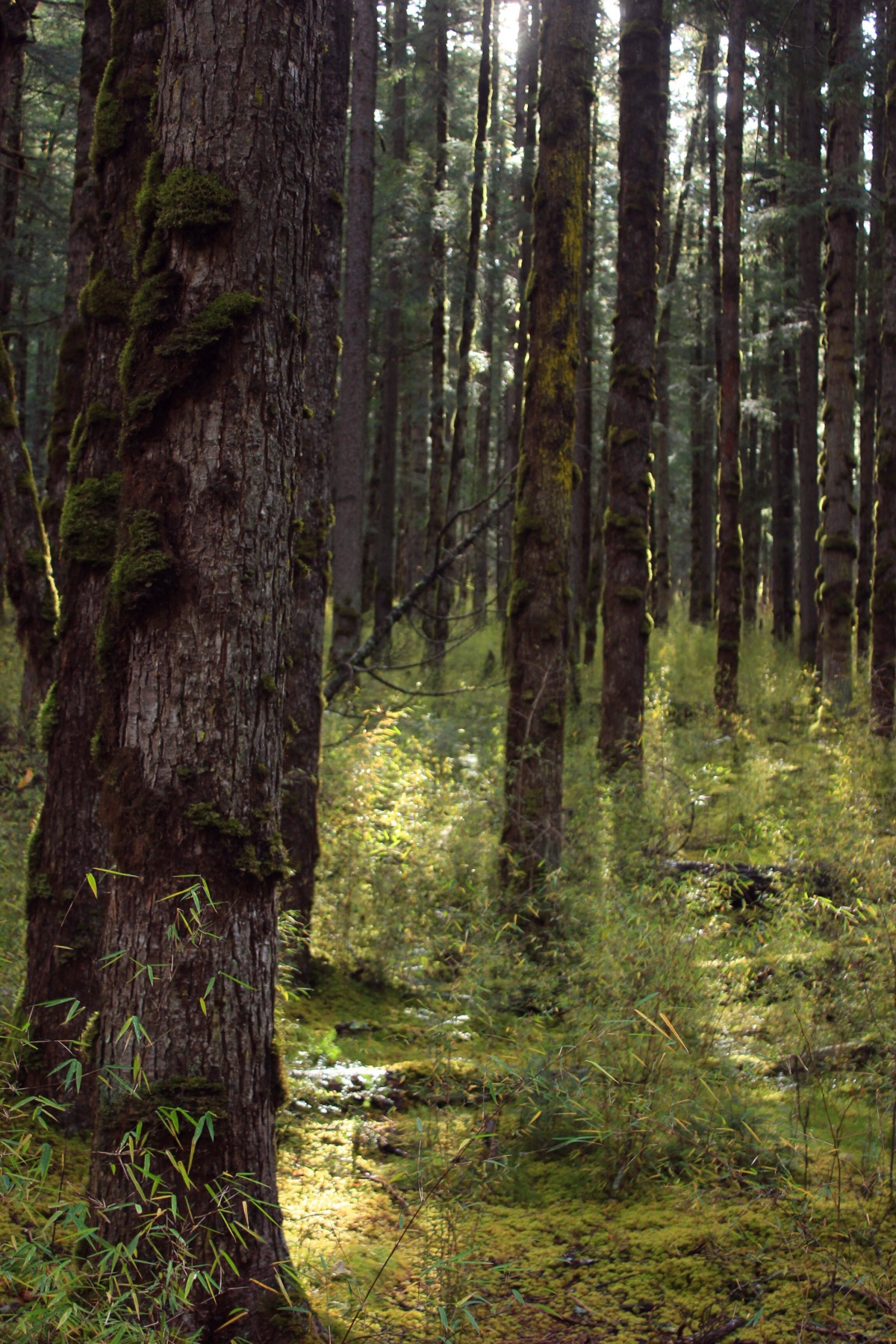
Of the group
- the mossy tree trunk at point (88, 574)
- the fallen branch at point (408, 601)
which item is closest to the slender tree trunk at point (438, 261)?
the fallen branch at point (408, 601)

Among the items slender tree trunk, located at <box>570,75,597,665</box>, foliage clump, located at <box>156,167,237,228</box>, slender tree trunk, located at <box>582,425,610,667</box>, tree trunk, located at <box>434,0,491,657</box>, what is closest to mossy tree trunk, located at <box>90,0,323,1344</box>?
foliage clump, located at <box>156,167,237,228</box>

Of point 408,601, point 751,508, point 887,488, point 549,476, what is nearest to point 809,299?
point 887,488

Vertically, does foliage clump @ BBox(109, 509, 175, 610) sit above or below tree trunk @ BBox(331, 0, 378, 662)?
below

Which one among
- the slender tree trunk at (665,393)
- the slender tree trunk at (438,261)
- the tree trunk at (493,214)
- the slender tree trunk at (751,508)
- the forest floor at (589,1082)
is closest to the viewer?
the forest floor at (589,1082)

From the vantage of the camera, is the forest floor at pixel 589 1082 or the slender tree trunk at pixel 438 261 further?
the slender tree trunk at pixel 438 261

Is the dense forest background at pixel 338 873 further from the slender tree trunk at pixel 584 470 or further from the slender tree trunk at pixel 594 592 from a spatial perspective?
the slender tree trunk at pixel 594 592

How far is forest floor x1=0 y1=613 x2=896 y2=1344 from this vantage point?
2.92m

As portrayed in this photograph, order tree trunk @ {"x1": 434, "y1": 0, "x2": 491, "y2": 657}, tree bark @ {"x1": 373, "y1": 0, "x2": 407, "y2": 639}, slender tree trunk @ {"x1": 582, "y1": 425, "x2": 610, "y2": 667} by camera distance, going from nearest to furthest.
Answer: tree trunk @ {"x1": 434, "y1": 0, "x2": 491, "y2": 657}, tree bark @ {"x1": 373, "y1": 0, "x2": 407, "y2": 639}, slender tree trunk @ {"x1": 582, "y1": 425, "x2": 610, "y2": 667}

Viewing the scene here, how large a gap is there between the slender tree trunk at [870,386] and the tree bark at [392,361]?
8689 mm

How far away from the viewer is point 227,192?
2.66 meters

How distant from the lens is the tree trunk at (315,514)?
5.81 meters

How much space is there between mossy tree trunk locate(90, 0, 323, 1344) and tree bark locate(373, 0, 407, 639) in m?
15.9

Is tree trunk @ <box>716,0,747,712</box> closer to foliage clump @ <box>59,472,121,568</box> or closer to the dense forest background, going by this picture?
the dense forest background

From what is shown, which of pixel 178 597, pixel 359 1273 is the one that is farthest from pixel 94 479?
pixel 359 1273
